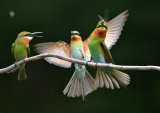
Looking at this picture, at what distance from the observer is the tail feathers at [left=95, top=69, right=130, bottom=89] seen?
2.62 metres

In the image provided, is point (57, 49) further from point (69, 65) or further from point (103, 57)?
point (103, 57)

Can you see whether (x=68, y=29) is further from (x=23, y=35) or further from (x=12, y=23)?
(x=23, y=35)

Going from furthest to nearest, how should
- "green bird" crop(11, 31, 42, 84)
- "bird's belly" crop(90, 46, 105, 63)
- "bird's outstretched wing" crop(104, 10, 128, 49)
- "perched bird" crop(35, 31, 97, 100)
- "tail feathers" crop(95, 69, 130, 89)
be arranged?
"bird's outstretched wing" crop(104, 10, 128, 49) < "perched bird" crop(35, 31, 97, 100) < "green bird" crop(11, 31, 42, 84) < "bird's belly" crop(90, 46, 105, 63) < "tail feathers" crop(95, 69, 130, 89)

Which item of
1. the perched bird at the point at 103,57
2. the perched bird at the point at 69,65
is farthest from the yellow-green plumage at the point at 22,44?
the perched bird at the point at 103,57

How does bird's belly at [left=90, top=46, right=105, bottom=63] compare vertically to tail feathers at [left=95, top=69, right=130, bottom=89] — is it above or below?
above

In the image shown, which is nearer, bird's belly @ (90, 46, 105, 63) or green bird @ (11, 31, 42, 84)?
bird's belly @ (90, 46, 105, 63)

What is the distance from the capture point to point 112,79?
2.77m

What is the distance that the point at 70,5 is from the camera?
4.88 meters

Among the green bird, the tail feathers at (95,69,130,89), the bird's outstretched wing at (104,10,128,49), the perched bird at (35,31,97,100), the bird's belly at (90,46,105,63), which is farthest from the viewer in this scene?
the bird's outstretched wing at (104,10,128,49)

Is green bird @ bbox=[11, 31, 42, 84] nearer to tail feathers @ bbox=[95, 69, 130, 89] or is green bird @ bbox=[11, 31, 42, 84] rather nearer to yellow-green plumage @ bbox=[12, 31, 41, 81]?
yellow-green plumage @ bbox=[12, 31, 41, 81]

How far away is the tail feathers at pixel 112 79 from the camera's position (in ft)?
8.61

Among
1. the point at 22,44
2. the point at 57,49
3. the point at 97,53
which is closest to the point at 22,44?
the point at 22,44

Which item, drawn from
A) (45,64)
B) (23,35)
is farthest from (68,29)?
(23,35)

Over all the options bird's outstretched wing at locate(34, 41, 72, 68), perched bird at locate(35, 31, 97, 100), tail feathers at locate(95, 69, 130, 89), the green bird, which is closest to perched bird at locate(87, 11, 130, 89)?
tail feathers at locate(95, 69, 130, 89)
